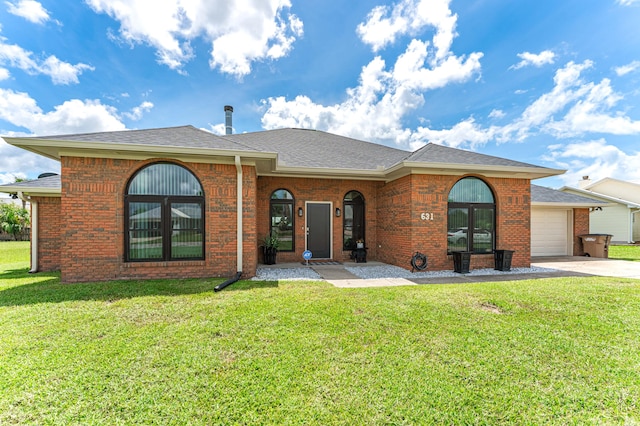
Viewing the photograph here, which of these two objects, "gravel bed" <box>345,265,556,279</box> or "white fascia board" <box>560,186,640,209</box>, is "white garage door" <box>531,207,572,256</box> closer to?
"gravel bed" <box>345,265,556,279</box>

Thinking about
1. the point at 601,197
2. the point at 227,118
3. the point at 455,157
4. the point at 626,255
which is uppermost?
the point at 227,118

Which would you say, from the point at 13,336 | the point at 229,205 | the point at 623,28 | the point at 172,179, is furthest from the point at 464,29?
the point at 13,336

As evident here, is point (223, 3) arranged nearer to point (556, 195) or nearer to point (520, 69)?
point (520, 69)

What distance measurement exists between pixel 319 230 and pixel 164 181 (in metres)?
5.16

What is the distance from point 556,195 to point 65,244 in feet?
60.4

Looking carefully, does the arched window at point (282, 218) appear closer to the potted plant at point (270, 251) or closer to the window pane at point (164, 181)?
the potted plant at point (270, 251)

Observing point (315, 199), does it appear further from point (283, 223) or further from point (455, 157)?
point (455, 157)

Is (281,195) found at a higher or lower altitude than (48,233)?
higher

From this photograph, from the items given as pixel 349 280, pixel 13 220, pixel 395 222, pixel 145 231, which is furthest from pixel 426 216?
pixel 13 220

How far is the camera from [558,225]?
1209 cm

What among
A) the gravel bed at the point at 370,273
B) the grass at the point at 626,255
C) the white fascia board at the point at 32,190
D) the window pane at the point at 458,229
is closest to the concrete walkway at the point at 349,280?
the gravel bed at the point at 370,273

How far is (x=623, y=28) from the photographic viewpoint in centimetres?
743

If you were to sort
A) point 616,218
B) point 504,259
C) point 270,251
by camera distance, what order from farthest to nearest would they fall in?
point 616,218 → point 270,251 → point 504,259

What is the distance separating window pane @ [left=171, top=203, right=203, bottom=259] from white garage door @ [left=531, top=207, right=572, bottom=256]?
13.8 metres
